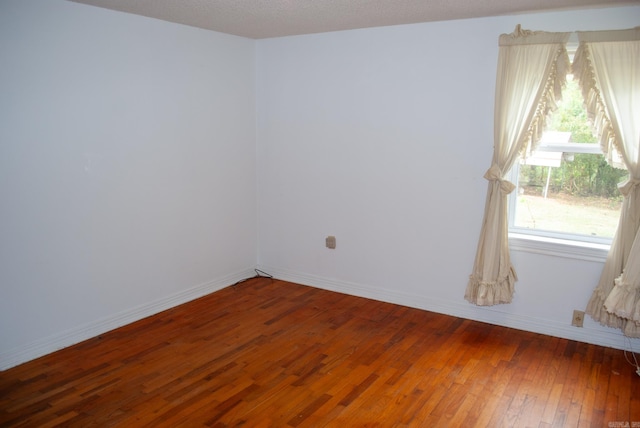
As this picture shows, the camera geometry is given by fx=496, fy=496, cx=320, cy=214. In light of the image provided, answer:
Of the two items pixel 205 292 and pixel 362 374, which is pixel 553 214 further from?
pixel 205 292

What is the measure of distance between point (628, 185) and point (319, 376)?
2.41 meters

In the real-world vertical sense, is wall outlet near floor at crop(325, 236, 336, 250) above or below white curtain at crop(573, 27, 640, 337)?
below

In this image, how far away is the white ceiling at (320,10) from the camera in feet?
10.5

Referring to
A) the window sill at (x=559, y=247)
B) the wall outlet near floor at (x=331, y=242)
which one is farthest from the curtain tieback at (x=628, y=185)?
the wall outlet near floor at (x=331, y=242)

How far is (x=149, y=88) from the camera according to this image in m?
3.86

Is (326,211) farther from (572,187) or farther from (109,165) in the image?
(572,187)

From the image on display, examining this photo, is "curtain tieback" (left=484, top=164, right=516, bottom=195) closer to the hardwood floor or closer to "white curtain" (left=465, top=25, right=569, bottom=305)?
"white curtain" (left=465, top=25, right=569, bottom=305)

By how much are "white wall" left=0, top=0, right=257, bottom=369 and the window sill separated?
2.58 metres

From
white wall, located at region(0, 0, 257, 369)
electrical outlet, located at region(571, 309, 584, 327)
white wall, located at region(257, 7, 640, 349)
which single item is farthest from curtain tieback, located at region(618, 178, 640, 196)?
white wall, located at region(0, 0, 257, 369)

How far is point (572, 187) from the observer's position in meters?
3.73

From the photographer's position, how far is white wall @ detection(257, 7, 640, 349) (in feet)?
12.3

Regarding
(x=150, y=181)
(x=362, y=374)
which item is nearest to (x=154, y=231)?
(x=150, y=181)

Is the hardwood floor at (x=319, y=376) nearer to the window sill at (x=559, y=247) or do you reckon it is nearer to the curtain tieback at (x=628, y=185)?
the window sill at (x=559, y=247)

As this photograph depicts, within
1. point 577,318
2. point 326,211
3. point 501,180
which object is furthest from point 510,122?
point 326,211
